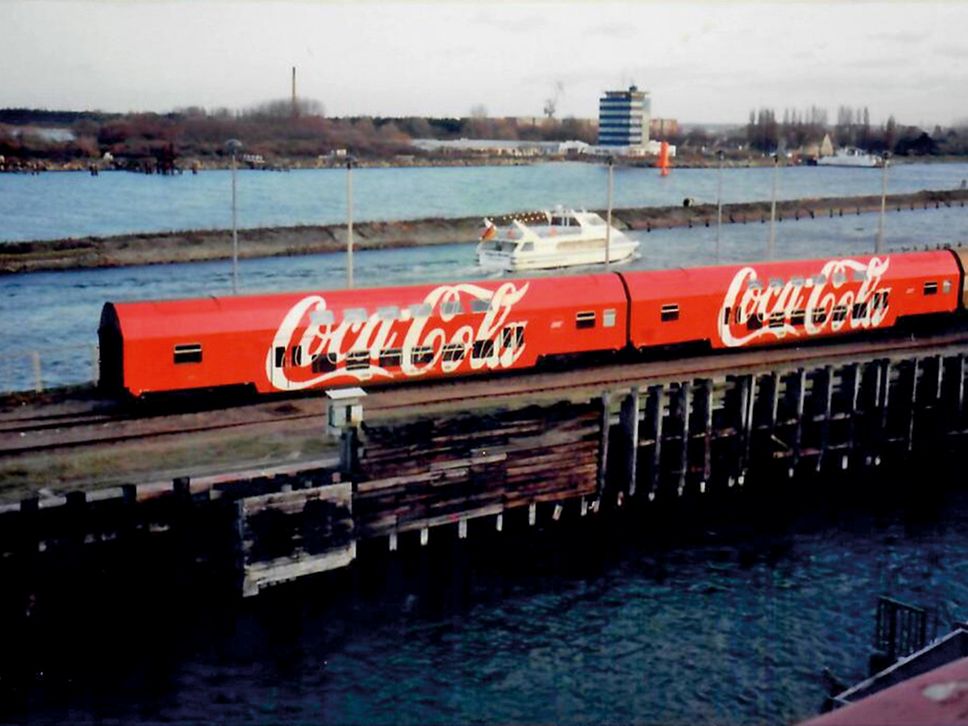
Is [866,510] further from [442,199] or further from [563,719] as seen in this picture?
[442,199]

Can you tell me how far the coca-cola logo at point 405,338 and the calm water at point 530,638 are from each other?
745cm

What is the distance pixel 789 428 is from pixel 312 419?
17.4 m

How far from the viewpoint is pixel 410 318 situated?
37594 mm

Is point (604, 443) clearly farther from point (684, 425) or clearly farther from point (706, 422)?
point (706, 422)

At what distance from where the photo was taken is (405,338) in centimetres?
3762

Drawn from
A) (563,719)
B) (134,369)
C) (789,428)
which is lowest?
(563,719)

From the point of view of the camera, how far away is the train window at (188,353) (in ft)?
111

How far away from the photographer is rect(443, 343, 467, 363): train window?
38.6 metres

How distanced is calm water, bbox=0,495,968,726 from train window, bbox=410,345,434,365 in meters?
7.89

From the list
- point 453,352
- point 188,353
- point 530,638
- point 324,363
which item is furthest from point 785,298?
point 188,353

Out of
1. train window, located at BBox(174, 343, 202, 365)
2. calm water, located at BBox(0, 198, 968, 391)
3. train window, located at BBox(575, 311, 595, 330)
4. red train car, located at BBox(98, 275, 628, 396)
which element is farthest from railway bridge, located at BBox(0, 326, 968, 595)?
calm water, located at BBox(0, 198, 968, 391)

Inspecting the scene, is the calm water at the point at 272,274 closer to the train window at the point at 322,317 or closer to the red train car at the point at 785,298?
the train window at the point at 322,317

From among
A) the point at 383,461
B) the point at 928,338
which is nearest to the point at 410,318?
the point at 383,461

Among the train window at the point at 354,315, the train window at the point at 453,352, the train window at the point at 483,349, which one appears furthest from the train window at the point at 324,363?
the train window at the point at 483,349
